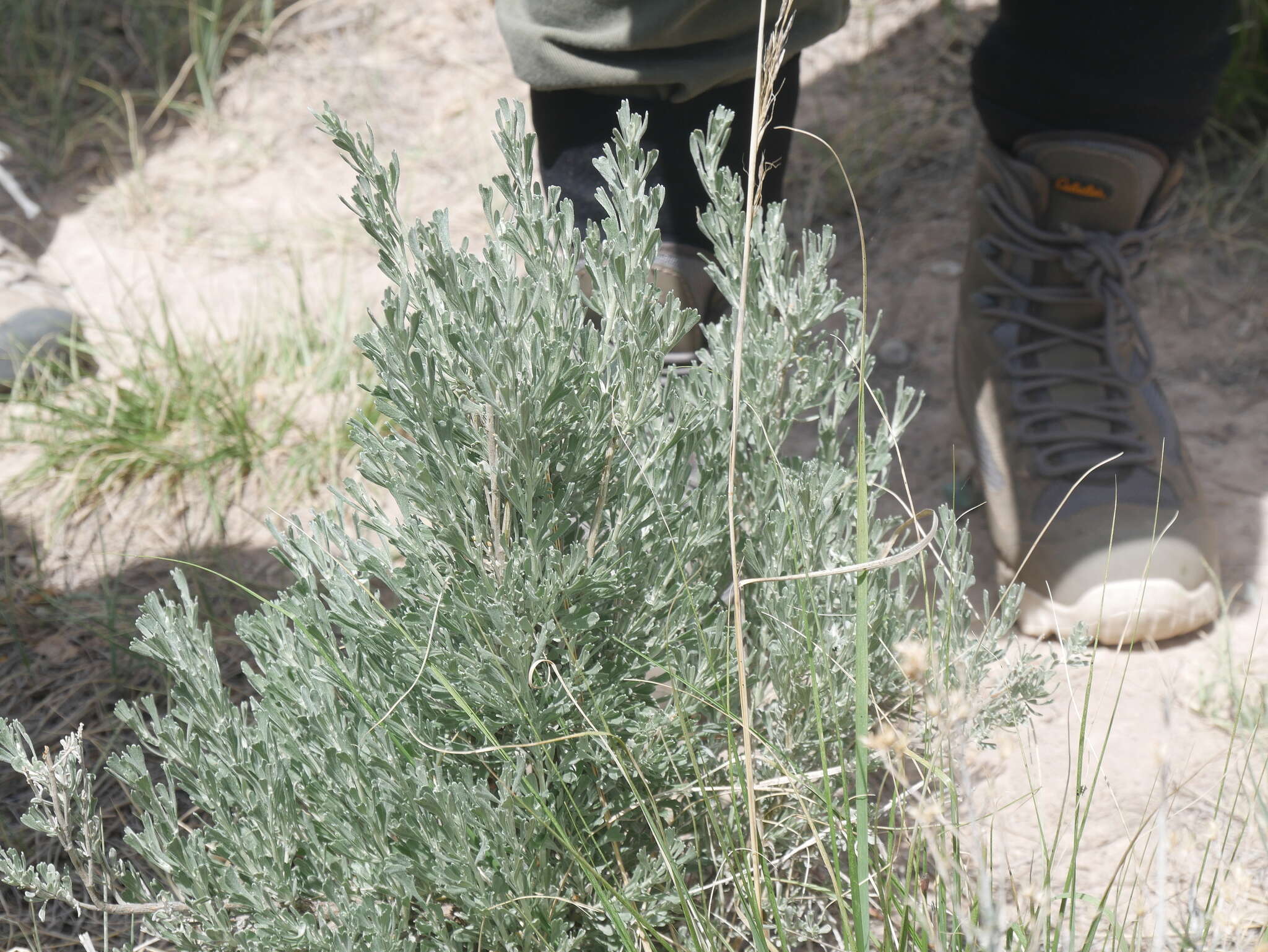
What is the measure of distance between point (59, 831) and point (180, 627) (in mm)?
195

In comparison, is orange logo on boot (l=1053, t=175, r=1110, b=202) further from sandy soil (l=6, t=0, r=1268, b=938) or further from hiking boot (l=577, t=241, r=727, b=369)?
hiking boot (l=577, t=241, r=727, b=369)

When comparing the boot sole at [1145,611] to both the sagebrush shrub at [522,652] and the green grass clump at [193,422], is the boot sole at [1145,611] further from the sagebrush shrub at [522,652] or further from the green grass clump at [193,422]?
the green grass clump at [193,422]

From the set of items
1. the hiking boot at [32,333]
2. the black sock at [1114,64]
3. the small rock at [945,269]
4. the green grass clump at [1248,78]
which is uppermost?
the black sock at [1114,64]

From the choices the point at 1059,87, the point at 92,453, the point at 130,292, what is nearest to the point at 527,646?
the point at 1059,87

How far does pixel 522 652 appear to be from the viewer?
0.91 m

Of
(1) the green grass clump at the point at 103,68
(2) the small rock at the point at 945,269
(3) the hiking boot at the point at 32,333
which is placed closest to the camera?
(3) the hiking boot at the point at 32,333

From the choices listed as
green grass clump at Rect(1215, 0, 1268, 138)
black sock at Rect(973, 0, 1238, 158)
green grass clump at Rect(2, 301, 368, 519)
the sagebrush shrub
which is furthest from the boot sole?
green grass clump at Rect(1215, 0, 1268, 138)

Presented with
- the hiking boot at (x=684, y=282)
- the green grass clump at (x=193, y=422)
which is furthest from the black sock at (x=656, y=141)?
the green grass clump at (x=193, y=422)

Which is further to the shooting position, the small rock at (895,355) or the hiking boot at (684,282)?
the small rock at (895,355)

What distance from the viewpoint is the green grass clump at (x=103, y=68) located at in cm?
306

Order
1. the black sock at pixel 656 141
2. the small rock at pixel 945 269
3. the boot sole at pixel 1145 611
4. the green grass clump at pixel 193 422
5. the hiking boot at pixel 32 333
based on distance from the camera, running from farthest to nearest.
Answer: the small rock at pixel 945 269 < the hiking boot at pixel 32 333 < the green grass clump at pixel 193 422 < the boot sole at pixel 1145 611 < the black sock at pixel 656 141

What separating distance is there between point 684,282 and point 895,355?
1.09 meters

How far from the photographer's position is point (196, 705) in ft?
3.05

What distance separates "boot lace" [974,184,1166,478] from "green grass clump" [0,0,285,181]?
2.43 meters
